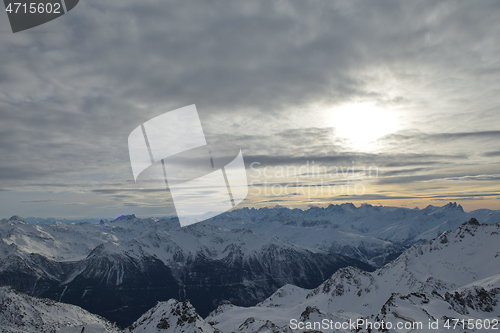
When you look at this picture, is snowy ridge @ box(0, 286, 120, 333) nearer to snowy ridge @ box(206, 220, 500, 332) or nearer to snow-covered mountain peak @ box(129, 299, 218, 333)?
snow-covered mountain peak @ box(129, 299, 218, 333)

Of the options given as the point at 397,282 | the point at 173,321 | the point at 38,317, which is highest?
the point at 173,321

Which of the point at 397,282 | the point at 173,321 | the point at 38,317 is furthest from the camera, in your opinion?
the point at 397,282

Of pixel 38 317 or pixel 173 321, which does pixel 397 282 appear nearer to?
pixel 173 321

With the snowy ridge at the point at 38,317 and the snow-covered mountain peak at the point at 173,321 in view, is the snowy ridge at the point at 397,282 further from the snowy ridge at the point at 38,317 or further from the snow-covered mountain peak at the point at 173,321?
the snowy ridge at the point at 38,317

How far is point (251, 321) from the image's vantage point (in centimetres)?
9662

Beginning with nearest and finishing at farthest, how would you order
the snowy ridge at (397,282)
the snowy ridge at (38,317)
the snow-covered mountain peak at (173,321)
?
1. the snow-covered mountain peak at (173,321)
2. the snowy ridge at (38,317)
3. the snowy ridge at (397,282)

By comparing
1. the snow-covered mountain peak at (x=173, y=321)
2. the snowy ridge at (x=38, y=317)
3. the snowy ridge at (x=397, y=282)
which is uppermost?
the snow-covered mountain peak at (x=173, y=321)

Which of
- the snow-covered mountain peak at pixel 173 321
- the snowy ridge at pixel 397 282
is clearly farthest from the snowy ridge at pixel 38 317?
the snowy ridge at pixel 397 282

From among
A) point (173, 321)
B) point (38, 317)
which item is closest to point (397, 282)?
point (173, 321)

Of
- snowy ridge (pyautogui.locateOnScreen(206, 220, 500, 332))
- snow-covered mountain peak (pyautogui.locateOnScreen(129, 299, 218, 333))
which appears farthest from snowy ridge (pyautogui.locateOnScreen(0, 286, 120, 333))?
snowy ridge (pyautogui.locateOnScreen(206, 220, 500, 332))

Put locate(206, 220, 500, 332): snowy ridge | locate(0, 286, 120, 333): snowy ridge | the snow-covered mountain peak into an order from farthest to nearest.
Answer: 1. locate(206, 220, 500, 332): snowy ridge
2. locate(0, 286, 120, 333): snowy ridge
3. the snow-covered mountain peak

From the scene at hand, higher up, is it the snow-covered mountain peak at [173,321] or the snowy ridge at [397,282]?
the snow-covered mountain peak at [173,321]

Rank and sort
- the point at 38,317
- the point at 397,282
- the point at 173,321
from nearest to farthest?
the point at 173,321 < the point at 38,317 < the point at 397,282

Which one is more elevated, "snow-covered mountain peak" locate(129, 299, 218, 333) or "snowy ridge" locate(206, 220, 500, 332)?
"snow-covered mountain peak" locate(129, 299, 218, 333)
